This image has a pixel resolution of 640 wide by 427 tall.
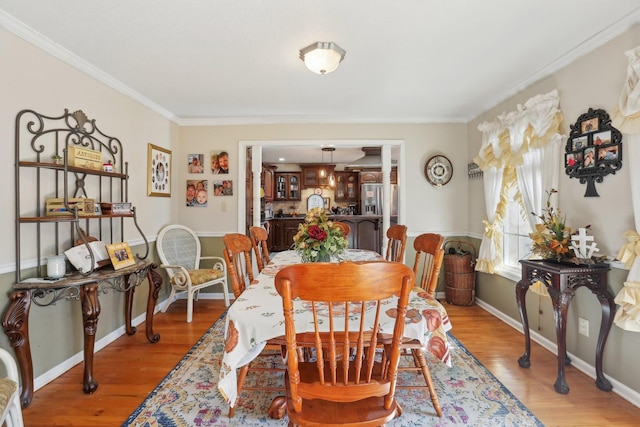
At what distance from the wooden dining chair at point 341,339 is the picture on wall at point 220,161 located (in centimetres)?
314

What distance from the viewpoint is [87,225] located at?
101 inches

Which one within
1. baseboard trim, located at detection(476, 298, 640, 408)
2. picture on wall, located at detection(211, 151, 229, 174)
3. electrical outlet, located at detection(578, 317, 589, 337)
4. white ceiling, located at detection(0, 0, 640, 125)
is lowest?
baseboard trim, located at detection(476, 298, 640, 408)

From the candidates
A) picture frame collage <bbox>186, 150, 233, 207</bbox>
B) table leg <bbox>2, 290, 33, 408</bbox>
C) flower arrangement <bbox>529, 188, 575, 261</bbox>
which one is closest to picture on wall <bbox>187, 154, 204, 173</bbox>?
picture frame collage <bbox>186, 150, 233, 207</bbox>

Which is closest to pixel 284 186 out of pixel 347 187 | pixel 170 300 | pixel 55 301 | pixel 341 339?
pixel 347 187

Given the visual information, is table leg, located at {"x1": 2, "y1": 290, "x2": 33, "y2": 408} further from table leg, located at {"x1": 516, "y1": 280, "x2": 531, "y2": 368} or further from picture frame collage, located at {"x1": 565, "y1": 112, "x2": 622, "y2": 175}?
picture frame collage, located at {"x1": 565, "y1": 112, "x2": 622, "y2": 175}

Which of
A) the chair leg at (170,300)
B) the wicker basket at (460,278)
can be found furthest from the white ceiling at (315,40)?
the chair leg at (170,300)

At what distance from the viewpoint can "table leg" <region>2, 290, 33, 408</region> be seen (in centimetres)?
182

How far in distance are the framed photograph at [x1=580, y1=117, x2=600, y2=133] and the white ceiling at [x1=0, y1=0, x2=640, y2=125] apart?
1.66 feet

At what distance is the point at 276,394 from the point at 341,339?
1011mm

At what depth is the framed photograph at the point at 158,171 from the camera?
137 inches

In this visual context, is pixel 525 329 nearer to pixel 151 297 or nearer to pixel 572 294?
pixel 572 294

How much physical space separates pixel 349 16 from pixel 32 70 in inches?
83.4

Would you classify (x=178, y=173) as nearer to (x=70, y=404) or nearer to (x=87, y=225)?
(x=87, y=225)

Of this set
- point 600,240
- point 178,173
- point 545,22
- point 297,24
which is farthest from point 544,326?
point 178,173
